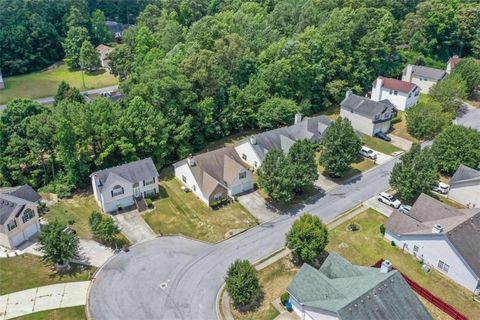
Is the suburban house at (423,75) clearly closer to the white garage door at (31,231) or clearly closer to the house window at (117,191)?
the house window at (117,191)

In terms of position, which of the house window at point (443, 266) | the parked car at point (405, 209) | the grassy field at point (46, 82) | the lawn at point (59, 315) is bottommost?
the grassy field at point (46, 82)

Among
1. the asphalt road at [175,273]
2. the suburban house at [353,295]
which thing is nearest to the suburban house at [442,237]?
the asphalt road at [175,273]

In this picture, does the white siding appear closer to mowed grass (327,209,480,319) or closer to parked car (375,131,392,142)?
mowed grass (327,209,480,319)

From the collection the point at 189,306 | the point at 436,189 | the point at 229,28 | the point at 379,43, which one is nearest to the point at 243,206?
the point at 189,306

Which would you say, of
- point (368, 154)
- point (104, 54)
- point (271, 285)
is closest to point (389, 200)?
point (368, 154)

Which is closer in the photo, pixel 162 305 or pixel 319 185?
pixel 162 305

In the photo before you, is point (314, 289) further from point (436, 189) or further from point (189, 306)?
point (436, 189)

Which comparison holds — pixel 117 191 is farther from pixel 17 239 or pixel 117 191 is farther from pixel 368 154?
pixel 368 154

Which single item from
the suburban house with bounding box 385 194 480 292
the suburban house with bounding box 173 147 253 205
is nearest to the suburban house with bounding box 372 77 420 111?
the suburban house with bounding box 385 194 480 292
